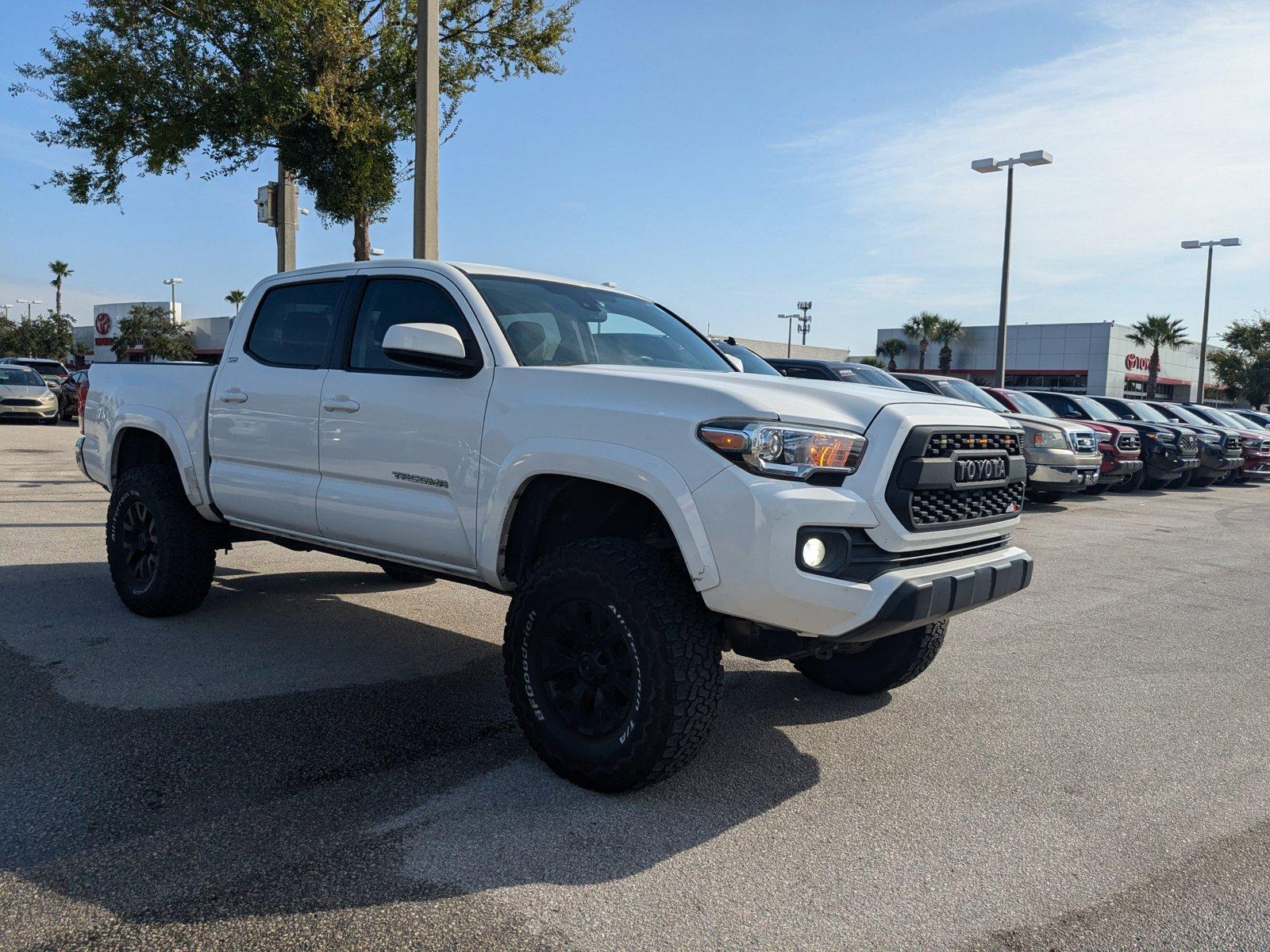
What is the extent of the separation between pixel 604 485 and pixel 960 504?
132cm

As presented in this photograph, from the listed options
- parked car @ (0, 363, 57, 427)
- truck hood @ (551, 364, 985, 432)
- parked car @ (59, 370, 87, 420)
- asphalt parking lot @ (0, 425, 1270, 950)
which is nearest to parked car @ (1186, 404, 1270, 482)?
asphalt parking lot @ (0, 425, 1270, 950)

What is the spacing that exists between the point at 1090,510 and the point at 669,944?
13.3 m

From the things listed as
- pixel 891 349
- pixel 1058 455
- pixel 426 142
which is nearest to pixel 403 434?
pixel 426 142

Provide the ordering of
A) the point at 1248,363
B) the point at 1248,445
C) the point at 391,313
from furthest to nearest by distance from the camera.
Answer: the point at 1248,363 → the point at 1248,445 → the point at 391,313

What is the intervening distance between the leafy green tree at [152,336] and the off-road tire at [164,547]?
51193 millimetres

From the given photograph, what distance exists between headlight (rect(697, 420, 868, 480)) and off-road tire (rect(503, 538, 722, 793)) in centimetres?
50

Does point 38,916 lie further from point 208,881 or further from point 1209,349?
point 1209,349

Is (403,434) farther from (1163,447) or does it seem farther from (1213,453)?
(1213,453)

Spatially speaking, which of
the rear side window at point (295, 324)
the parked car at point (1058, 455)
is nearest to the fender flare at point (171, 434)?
the rear side window at point (295, 324)

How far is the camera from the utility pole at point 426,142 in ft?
28.2

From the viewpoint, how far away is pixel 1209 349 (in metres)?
55.2

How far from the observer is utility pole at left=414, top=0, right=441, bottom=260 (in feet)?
28.2

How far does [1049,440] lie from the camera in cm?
1331

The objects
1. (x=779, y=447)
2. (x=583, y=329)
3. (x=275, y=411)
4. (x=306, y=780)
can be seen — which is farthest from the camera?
(x=275, y=411)
